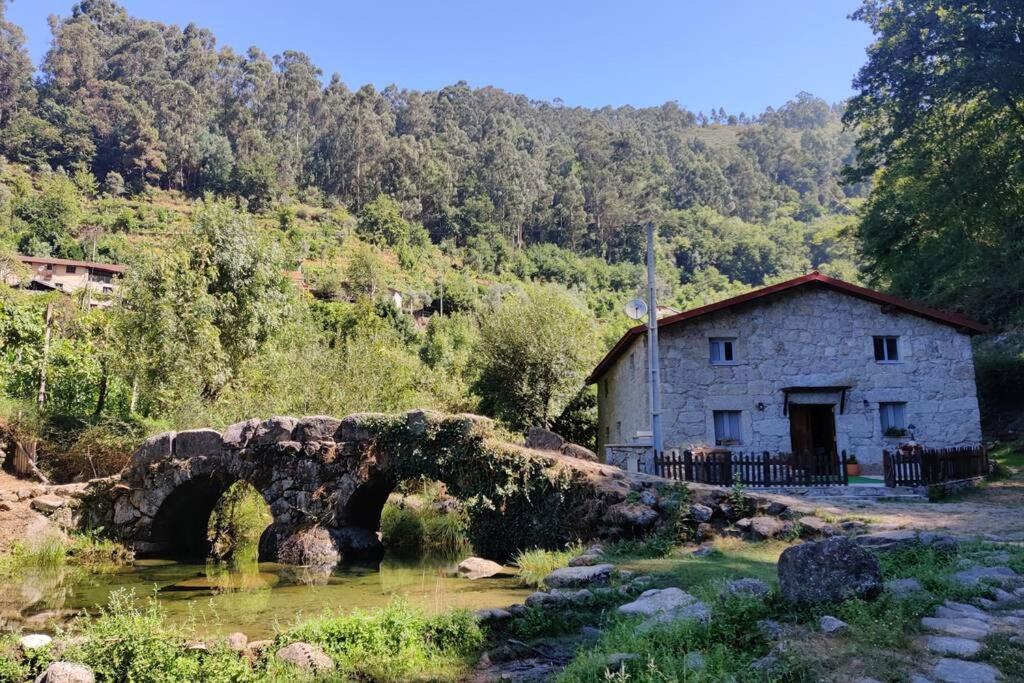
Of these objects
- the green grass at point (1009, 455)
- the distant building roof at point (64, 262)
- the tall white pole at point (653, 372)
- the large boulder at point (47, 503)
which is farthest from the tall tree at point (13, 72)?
the green grass at point (1009, 455)

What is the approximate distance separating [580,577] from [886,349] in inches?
570

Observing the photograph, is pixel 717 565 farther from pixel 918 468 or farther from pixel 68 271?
pixel 68 271

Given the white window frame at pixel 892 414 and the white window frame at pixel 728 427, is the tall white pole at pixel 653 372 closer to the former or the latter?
the white window frame at pixel 728 427

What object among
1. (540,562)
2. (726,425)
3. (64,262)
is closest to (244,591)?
(540,562)

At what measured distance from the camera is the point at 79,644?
6234 millimetres

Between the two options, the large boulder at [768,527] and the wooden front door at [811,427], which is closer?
the large boulder at [768,527]

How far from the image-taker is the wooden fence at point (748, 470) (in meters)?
15.2

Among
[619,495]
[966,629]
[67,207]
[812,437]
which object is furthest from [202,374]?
[67,207]

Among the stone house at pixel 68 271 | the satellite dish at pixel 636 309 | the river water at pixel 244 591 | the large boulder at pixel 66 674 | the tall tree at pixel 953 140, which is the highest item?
the stone house at pixel 68 271

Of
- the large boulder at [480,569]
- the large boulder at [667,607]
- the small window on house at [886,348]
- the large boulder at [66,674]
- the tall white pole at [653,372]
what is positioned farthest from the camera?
the small window on house at [886,348]

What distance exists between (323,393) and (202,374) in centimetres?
347

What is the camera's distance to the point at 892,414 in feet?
62.9

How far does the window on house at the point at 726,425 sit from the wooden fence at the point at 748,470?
3.08 meters

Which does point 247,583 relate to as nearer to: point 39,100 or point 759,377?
point 759,377
